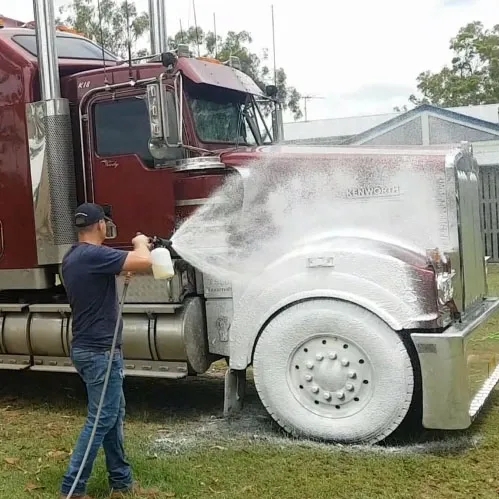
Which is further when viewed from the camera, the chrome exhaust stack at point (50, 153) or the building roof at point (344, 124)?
the building roof at point (344, 124)

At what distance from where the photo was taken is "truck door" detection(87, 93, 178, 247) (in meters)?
6.50

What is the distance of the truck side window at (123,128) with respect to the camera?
6531 millimetres

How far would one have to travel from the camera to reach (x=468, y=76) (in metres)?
46.9

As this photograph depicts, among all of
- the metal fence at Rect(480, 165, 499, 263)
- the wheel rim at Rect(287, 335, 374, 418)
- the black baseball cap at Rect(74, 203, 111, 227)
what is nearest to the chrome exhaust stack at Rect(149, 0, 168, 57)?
the black baseball cap at Rect(74, 203, 111, 227)

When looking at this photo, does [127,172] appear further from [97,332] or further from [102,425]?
[102,425]

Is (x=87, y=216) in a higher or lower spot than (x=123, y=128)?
lower

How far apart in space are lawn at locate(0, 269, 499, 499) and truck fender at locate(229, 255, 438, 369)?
0.73 m

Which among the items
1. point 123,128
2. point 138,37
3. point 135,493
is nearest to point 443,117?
point 138,37

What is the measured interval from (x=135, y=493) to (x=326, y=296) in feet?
6.23

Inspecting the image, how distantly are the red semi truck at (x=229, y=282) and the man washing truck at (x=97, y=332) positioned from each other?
1417mm

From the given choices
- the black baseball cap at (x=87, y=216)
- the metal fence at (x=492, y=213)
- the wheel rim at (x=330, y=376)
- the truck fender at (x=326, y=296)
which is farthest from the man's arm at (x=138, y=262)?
the metal fence at (x=492, y=213)

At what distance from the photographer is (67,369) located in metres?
6.81

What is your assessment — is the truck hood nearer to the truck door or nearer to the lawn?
the truck door

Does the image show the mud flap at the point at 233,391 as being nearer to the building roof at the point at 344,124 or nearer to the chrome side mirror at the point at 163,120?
the chrome side mirror at the point at 163,120
